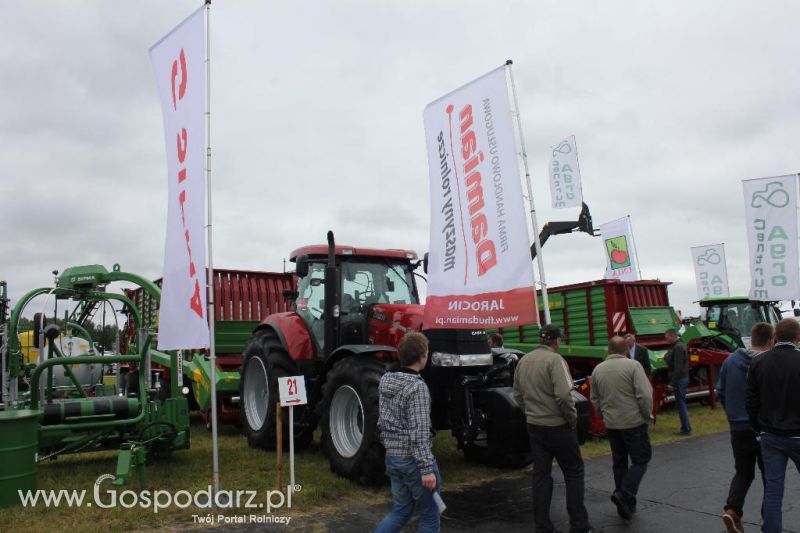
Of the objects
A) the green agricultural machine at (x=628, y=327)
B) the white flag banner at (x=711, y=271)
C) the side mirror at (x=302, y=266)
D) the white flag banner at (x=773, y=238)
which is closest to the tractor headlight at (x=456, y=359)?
the side mirror at (x=302, y=266)

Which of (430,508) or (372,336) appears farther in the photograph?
(372,336)

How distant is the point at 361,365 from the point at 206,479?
1.98m

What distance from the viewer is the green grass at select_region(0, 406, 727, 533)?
15.8ft

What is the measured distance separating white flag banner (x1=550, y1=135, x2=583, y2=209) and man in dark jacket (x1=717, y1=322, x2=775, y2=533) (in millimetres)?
10950

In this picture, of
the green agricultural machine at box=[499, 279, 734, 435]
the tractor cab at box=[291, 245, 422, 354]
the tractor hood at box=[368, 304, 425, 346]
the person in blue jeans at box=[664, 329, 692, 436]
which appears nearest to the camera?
the tractor hood at box=[368, 304, 425, 346]

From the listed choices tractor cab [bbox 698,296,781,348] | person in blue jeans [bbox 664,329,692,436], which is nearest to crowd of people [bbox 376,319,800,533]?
person in blue jeans [bbox 664,329,692,436]

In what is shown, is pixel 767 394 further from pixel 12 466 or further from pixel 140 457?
pixel 12 466

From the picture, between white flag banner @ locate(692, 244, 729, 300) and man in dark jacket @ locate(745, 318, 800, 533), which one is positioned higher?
white flag banner @ locate(692, 244, 729, 300)

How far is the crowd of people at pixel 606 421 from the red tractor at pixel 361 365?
1.67 ft

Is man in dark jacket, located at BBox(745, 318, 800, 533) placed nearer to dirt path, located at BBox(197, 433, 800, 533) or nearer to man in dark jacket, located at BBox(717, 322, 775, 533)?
man in dark jacket, located at BBox(717, 322, 775, 533)

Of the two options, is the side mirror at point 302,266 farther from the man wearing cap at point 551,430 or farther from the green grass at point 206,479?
the man wearing cap at point 551,430

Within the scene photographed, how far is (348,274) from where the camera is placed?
7.22m

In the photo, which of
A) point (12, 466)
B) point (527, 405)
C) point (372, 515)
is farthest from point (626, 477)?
point (12, 466)

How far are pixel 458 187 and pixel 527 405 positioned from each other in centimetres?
224
